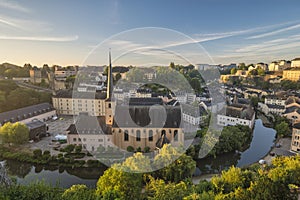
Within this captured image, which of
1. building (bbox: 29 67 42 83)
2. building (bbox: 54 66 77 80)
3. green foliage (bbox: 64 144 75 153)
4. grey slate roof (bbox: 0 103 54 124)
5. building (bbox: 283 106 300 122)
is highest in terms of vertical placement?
building (bbox: 54 66 77 80)

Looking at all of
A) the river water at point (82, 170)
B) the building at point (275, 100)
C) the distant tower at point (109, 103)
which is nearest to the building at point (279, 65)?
the building at point (275, 100)

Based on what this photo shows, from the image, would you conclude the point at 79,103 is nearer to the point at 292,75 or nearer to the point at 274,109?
the point at 274,109

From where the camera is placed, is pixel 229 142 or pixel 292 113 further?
pixel 292 113

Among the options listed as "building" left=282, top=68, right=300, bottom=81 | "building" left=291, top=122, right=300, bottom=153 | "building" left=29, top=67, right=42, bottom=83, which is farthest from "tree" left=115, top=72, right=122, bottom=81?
"building" left=282, top=68, right=300, bottom=81

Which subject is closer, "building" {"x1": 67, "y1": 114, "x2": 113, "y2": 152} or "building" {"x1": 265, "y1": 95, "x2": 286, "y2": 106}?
"building" {"x1": 67, "y1": 114, "x2": 113, "y2": 152}

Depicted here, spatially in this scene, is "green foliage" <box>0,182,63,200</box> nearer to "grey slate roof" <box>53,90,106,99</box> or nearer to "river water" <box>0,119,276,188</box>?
"river water" <box>0,119,276,188</box>

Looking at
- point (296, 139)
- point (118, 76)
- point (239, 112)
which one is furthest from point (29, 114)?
point (296, 139)
